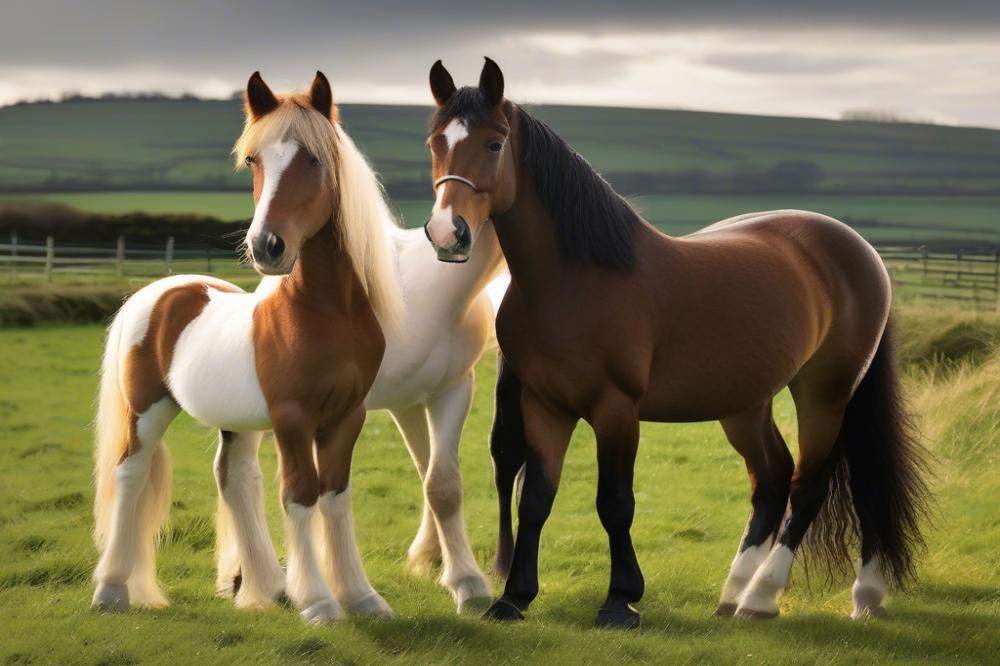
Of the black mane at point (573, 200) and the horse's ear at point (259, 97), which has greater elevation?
the horse's ear at point (259, 97)

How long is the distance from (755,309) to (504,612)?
193 centimetres

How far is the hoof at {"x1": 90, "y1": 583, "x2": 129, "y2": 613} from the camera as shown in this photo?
19.4ft

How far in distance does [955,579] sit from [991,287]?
24507 millimetres

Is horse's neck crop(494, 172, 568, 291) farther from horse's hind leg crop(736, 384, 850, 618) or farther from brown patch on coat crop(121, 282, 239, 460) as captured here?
horse's hind leg crop(736, 384, 850, 618)

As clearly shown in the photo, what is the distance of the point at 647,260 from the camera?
550 centimetres

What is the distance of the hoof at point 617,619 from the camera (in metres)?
5.44

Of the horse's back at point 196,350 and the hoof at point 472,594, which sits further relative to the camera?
the hoof at point 472,594

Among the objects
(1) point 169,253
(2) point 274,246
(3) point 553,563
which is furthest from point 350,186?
(1) point 169,253

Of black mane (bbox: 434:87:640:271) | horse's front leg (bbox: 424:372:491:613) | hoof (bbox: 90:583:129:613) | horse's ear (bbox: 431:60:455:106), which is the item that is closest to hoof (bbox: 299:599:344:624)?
horse's front leg (bbox: 424:372:491:613)

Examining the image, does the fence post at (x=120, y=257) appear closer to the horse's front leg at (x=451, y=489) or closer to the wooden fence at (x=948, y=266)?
the wooden fence at (x=948, y=266)

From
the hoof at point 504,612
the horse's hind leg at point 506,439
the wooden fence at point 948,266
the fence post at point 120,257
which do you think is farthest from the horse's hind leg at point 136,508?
the fence post at point 120,257

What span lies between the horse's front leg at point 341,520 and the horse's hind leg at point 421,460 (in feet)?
3.74

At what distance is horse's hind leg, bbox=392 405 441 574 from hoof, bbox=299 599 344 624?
1.38 meters

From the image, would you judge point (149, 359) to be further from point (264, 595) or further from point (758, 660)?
point (758, 660)
